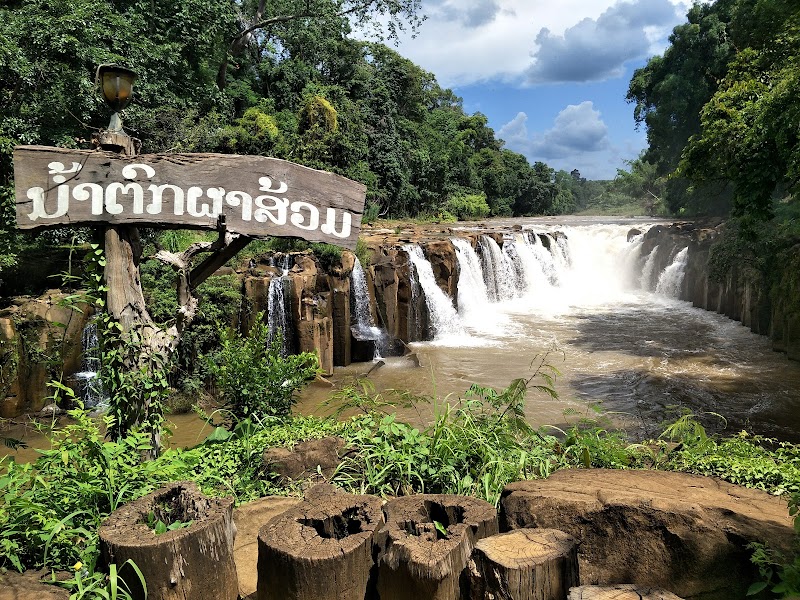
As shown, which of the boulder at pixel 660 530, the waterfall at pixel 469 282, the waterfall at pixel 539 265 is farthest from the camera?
the waterfall at pixel 539 265

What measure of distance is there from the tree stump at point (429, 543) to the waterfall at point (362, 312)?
935 cm

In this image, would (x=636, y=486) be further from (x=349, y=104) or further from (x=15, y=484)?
(x=349, y=104)

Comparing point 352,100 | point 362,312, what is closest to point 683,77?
point 352,100

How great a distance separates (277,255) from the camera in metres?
11.0

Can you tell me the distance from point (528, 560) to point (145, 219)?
2462 millimetres

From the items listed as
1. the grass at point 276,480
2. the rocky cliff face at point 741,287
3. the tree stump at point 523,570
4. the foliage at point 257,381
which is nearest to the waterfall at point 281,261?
the foliage at point 257,381

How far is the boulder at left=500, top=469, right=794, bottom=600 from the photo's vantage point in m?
2.06

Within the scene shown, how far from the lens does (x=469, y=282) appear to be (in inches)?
605

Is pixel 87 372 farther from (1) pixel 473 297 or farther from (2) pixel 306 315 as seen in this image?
(1) pixel 473 297

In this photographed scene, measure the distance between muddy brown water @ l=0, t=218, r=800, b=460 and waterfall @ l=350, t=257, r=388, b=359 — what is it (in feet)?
1.74

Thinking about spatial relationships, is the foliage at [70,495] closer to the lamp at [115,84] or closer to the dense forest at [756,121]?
the lamp at [115,84]

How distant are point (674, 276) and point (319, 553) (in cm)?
1933

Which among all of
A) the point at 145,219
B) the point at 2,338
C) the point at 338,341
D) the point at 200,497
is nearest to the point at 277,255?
the point at 338,341

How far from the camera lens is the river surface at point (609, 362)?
7918mm
